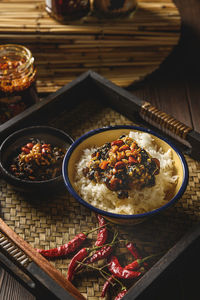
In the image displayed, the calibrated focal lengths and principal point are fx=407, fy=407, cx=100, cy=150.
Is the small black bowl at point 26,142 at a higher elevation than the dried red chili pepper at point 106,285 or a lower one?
higher

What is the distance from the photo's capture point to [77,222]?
2193mm

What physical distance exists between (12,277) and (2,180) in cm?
55

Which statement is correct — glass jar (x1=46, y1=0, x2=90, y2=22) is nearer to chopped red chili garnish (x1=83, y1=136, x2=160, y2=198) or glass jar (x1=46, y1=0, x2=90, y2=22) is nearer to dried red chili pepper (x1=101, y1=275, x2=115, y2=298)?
chopped red chili garnish (x1=83, y1=136, x2=160, y2=198)

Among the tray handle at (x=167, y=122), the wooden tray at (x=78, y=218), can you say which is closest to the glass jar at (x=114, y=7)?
the wooden tray at (x=78, y=218)

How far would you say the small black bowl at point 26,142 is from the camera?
2.19 metres

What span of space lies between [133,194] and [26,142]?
810 mm

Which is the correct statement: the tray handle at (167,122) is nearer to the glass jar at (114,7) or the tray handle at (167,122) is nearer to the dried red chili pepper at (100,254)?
the dried red chili pepper at (100,254)

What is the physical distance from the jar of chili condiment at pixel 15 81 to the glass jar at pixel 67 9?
0.56m

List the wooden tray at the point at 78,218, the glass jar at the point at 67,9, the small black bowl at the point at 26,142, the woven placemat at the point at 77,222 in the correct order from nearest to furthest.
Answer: the wooden tray at the point at 78,218, the woven placemat at the point at 77,222, the small black bowl at the point at 26,142, the glass jar at the point at 67,9

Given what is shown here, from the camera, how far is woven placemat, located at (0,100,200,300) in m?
2.05

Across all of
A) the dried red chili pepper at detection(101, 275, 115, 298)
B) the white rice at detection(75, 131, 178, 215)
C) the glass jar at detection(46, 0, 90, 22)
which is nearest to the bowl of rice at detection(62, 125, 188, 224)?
the white rice at detection(75, 131, 178, 215)

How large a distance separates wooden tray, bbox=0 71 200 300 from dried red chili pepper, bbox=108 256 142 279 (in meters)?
0.08

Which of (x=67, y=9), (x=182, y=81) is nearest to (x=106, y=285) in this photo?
(x=182, y=81)

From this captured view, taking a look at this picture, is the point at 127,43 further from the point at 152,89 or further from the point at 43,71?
the point at 43,71
